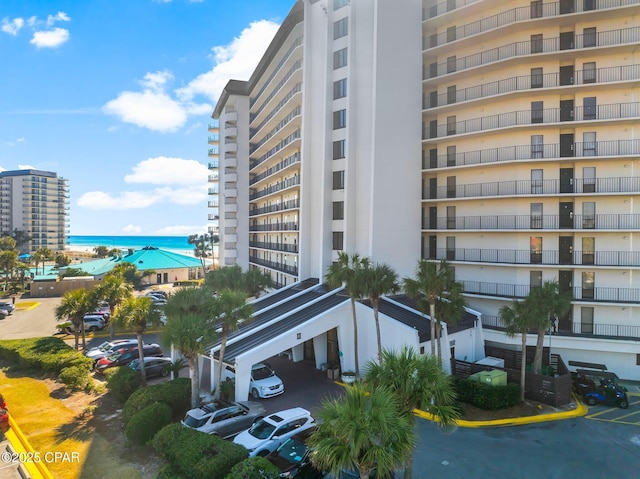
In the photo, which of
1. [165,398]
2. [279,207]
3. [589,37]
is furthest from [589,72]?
[165,398]

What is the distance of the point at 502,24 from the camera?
31.6 metres

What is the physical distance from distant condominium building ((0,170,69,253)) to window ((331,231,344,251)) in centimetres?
14657

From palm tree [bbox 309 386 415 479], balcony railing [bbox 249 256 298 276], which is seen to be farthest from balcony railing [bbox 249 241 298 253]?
palm tree [bbox 309 386 415 479]

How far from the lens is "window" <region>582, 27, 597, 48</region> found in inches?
1172

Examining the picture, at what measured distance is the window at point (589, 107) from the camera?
97.2 ft

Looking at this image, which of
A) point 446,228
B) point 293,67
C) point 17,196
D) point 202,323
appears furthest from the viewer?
point 17,196

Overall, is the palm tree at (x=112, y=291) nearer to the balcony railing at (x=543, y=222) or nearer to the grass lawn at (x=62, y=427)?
the grass lawn at (x=62, y=427)

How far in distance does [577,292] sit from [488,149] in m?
12.3

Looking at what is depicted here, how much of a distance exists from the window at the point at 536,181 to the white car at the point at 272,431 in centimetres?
2365

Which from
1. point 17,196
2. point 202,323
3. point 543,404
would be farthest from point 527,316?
point 17,196

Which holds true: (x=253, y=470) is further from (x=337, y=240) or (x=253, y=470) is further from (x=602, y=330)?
(x=602, y=330)

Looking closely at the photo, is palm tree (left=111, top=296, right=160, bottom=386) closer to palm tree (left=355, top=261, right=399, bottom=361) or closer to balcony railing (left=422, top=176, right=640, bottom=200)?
palm tree (left=355, top=261, right=399, bottom=361)

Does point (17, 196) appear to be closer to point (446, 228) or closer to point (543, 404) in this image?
point (446, 228)

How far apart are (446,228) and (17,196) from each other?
165300 millimetres
